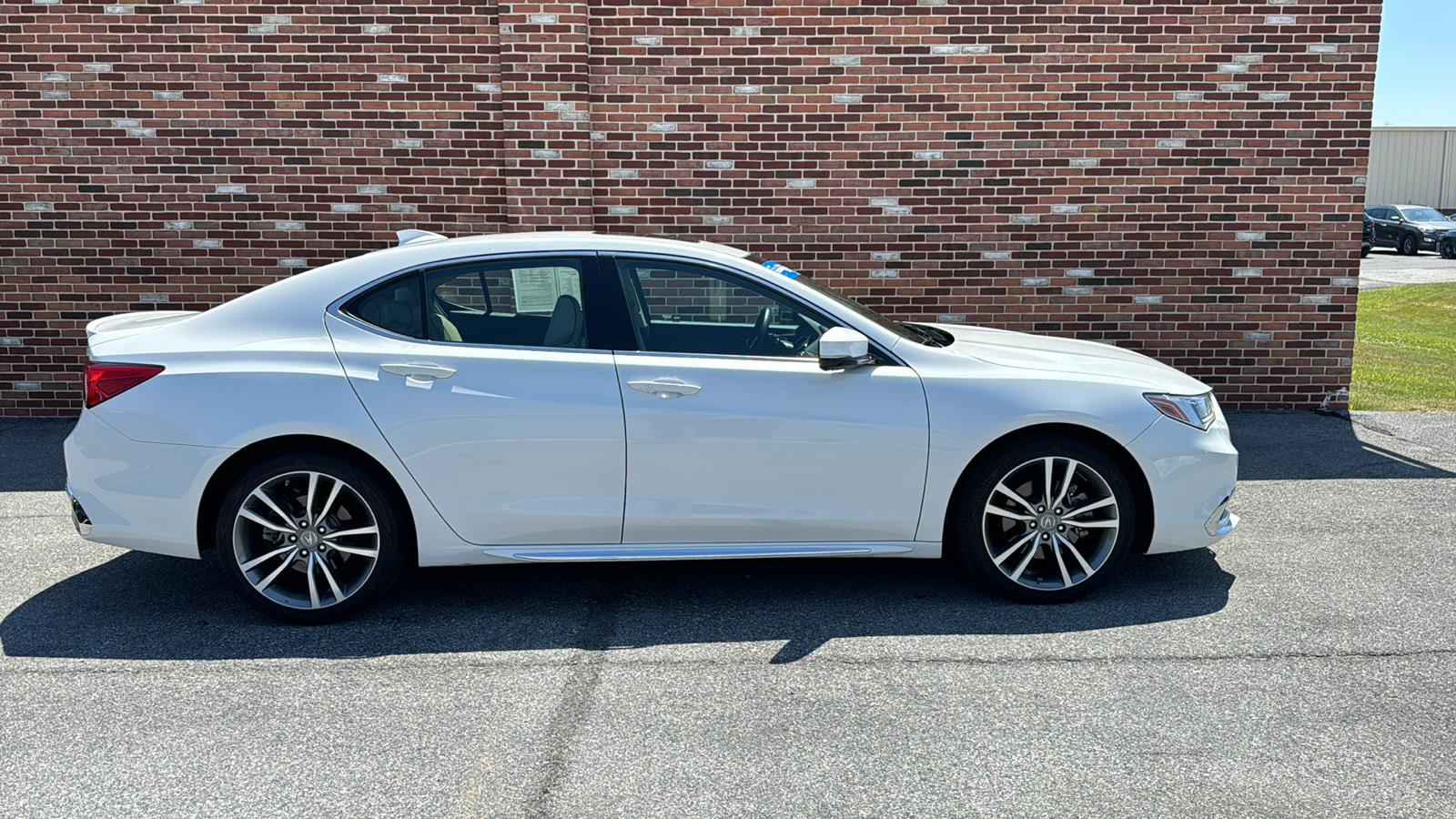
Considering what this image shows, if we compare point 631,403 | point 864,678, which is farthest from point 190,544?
point 864,678

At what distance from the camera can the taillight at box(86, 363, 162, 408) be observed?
15.1 ft

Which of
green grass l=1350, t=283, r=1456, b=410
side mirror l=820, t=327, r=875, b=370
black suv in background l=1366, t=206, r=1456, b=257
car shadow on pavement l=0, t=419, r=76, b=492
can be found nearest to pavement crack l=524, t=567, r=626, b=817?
side mirror l=820, t=327, r=875, b=370

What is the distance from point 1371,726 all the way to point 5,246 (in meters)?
9.30

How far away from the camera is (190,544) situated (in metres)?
4.68

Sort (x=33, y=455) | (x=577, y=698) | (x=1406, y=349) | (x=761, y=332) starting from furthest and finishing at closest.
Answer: (x=1406, y=349), (x=33, y=455), (x=761, y=332), (x=577, y=698)

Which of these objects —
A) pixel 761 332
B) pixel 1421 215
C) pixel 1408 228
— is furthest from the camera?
pixel 1421 215

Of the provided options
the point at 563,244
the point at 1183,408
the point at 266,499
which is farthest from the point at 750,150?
the point at 266,499

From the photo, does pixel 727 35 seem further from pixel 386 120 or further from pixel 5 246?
pixel 5 246

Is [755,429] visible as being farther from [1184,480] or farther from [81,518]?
[81,518]

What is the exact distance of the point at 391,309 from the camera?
4.75 m

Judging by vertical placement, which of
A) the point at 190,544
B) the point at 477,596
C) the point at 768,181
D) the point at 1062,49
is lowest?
the point at 477,596

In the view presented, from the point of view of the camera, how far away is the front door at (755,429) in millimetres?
4645

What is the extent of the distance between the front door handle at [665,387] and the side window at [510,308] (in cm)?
24

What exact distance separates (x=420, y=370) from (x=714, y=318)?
121 cm
